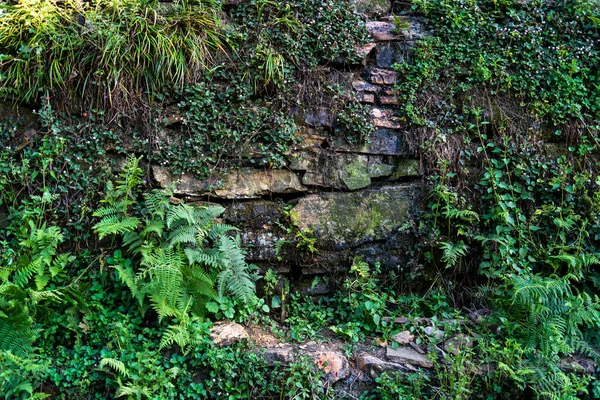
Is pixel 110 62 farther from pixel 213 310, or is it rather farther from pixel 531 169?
pixel 531 169

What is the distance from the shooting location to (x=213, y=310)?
450cm

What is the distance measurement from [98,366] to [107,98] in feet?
8.11

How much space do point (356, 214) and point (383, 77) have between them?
1.58 meters

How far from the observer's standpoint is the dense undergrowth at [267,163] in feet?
13.6

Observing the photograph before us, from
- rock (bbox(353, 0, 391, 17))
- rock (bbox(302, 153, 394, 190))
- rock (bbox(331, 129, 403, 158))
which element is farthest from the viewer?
rock (bbox(353, 0, 391, 17))

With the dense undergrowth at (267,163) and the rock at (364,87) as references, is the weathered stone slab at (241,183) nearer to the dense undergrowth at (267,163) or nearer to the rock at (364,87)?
the dense undergrowth at (267,163)

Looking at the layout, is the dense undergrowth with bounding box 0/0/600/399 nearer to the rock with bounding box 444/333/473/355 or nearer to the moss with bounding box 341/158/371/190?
the rock with bounding box 444/333/473/355

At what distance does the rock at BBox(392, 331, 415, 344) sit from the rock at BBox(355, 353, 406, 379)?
0.96 ft

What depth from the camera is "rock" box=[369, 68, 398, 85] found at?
567cm

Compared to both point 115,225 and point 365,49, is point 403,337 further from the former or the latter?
point 365,49

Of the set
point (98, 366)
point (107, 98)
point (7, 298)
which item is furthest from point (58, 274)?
point (107, 98)

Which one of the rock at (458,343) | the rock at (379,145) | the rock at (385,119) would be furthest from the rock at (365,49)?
the rock at (458,343)

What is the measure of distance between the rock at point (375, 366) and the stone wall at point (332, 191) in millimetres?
1056

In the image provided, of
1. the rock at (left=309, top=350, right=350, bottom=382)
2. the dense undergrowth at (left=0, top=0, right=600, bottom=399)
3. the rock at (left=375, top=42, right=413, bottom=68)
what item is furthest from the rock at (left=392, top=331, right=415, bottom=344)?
the rock at (left=375, top=42, right=413, bottom=68)
